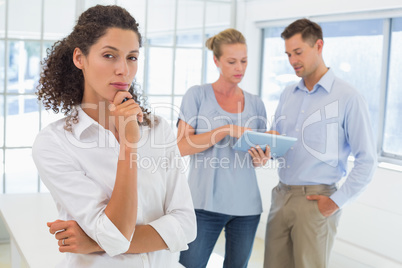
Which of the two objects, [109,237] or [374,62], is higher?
[374,62]

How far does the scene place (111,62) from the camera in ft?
4.49

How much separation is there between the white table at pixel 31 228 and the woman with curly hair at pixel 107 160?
515mm

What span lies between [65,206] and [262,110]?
1557 millimetres

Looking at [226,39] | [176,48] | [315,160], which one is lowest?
[315,160]

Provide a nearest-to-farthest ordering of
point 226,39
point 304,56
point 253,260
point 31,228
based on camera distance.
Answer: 1. point 31,228
2. point 304,56
3. point 226,39
4. point 253,260

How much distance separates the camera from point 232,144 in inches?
102

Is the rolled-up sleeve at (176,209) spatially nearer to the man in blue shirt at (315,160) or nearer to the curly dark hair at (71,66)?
the curly dark hair at (71,66)

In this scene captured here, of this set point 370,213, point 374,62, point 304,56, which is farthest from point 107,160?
point 374,62

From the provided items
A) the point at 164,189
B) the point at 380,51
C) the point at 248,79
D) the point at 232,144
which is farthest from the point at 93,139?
the point at 248,79

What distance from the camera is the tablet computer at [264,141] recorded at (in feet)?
7.70

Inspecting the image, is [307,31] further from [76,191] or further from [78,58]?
[76,191]

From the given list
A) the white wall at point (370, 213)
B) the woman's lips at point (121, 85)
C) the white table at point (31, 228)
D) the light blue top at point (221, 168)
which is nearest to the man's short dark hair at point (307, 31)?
the light blue top at point (221, 168)

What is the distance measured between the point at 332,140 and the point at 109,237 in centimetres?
149

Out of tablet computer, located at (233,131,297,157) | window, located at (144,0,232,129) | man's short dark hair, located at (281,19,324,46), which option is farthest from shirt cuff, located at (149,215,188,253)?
window, located at (144,0,232,129)
